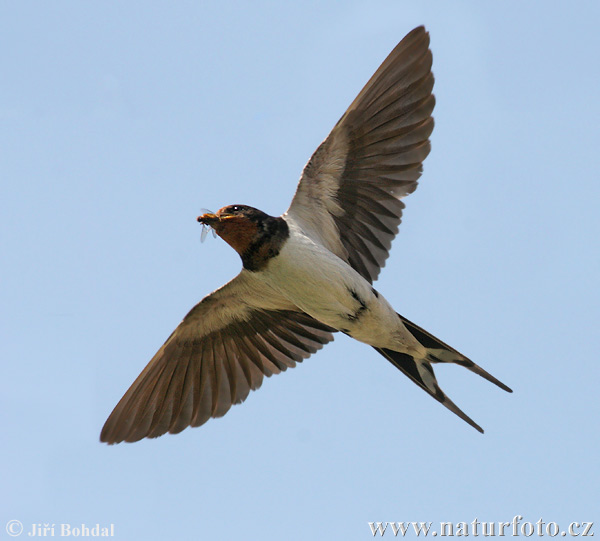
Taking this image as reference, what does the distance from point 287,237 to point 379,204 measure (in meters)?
1.10

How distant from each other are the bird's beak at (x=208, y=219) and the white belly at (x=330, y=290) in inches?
24.0

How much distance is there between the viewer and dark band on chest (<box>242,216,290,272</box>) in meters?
7.92

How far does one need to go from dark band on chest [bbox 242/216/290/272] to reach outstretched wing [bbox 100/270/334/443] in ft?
3.83

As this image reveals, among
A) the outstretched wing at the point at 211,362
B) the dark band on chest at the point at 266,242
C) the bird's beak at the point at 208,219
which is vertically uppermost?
the bird's beak at the point at 208,219

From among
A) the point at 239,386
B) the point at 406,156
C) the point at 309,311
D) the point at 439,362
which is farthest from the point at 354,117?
the point at 239,386

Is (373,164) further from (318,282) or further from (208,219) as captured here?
(208,219)

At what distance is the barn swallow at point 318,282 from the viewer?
796 centimetres

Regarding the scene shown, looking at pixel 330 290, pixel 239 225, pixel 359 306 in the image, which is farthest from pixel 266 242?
pixel 359 306

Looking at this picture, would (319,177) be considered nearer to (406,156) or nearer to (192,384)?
(406,156)

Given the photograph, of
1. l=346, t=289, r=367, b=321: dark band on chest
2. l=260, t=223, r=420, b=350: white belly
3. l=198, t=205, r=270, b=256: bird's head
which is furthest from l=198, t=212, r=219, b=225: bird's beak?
l=346, t=289, r=367, b=321: dark band on chest

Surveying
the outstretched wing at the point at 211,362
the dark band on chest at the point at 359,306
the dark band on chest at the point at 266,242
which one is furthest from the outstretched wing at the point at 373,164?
the outstretched wing at the point at 211,362

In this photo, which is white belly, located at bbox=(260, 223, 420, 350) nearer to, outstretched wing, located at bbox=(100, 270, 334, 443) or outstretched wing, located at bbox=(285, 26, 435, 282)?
outstretched wing, located at bbox=(285, 26, 435, 282)

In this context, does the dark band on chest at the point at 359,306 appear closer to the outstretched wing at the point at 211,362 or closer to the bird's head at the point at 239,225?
the bird's head at the point at 239,225

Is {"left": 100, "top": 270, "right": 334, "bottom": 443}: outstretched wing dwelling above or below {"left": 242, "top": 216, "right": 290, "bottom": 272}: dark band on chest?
below
